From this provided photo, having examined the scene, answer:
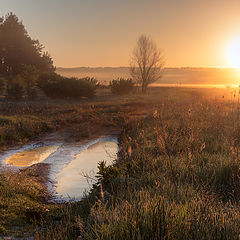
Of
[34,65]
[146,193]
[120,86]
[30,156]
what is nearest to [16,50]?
[34,65]

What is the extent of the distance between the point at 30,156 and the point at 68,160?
142cm

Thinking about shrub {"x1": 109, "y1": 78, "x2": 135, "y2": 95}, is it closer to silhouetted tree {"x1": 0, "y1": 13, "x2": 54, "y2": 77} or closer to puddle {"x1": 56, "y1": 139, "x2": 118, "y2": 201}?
silhouetted tree {"x1": 0, "y1": 13, "x2": 54, "y2": 77}

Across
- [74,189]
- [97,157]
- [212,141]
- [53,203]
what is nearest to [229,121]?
[212,141]

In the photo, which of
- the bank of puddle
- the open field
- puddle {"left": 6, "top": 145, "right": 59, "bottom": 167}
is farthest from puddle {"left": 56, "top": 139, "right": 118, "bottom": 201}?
puddle {"left": 6, "top": 145, "right": 59, "bottom": 167}

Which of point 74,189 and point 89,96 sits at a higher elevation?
point 89,96

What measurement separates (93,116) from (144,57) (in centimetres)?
2214

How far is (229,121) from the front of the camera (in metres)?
10.7

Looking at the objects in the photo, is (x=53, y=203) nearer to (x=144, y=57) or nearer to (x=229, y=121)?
(x=229, y=121)

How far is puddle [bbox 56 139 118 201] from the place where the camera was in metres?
6.64

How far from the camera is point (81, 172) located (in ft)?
26.9

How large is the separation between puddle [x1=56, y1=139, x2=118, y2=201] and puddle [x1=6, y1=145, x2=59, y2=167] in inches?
45.1

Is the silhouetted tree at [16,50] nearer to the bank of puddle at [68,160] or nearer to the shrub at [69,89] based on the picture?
the shrub at [69,89]

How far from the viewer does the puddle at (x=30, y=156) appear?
29.5 feet

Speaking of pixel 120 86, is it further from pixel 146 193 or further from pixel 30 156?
pixel 146 193
